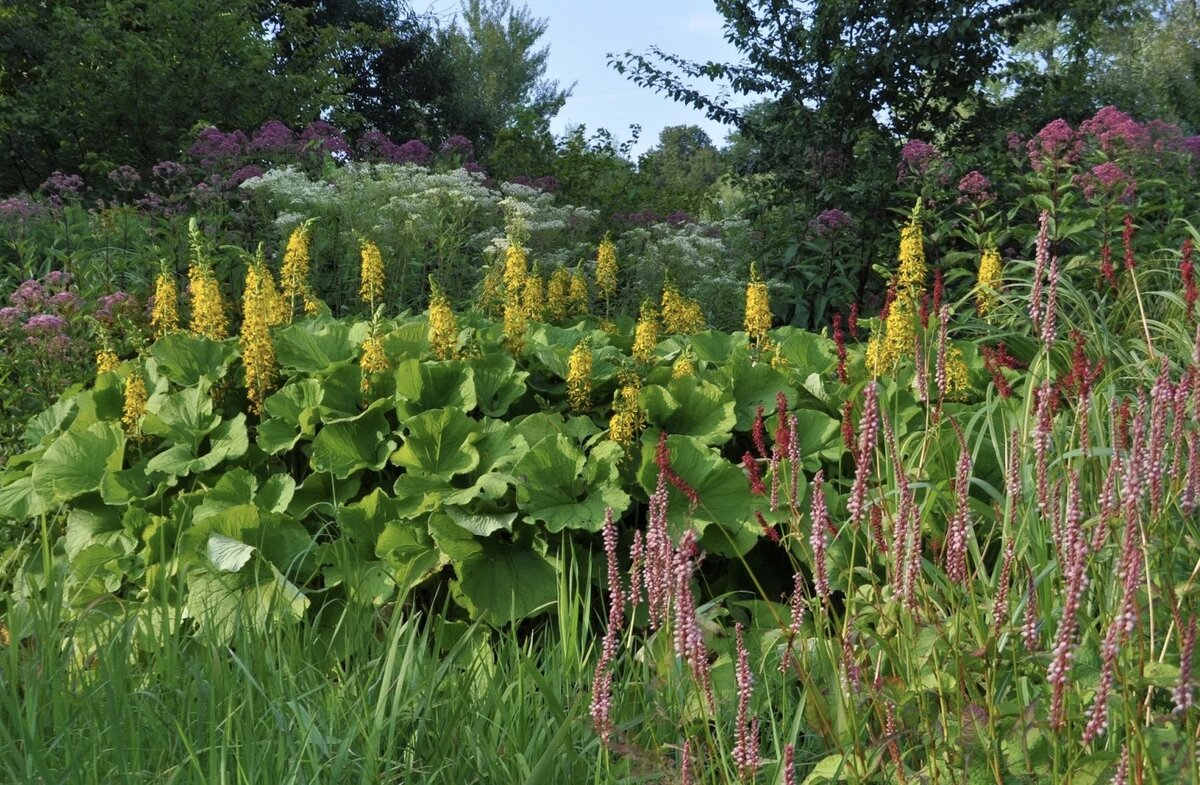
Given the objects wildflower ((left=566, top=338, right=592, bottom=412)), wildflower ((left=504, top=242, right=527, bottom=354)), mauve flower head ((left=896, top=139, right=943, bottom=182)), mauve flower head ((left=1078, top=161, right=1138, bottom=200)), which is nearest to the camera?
wildflower ((left=566, top=338, right=592, bottom=412))

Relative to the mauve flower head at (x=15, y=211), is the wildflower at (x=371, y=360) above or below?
below

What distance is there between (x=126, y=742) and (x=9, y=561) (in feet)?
6.18

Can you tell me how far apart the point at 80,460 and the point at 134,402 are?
0.25 metres

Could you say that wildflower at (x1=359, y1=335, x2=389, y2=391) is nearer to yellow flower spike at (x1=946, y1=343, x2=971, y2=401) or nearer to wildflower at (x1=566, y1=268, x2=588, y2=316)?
wildflower at (x1=566, y1=268, x2=588, y2=316)

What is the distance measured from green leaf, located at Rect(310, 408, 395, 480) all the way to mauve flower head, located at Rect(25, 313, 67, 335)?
1504 mm

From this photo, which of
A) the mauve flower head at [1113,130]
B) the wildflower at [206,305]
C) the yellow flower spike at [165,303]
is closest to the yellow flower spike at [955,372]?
the mauve flower head at [1113,130]

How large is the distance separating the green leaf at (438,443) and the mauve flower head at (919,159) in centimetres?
384

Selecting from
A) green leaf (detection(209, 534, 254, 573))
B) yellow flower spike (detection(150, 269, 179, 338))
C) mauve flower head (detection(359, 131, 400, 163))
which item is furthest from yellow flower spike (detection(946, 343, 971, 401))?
mauve flower head (detection(359, 131, 400, 163))

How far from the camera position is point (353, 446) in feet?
11.2

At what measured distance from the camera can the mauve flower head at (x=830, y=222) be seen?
6438mm

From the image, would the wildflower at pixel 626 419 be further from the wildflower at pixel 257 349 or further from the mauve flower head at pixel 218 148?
the mauve flower head at pixel 218 148

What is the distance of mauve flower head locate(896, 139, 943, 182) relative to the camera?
611 centimetres

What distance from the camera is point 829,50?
7.99 m

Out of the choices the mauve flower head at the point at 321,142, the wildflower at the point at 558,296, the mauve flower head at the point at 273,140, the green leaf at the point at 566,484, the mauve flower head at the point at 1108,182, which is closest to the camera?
the green leaf at the point at 566,484
